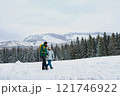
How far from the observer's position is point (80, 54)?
7762 centimetres

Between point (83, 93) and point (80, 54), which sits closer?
point (83, 93)

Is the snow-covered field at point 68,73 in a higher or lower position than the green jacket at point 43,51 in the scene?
lower

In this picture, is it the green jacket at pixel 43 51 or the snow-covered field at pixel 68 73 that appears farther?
the green jacket at pixel 43 51

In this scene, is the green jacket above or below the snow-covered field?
above

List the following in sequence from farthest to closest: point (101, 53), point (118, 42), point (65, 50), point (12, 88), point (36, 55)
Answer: point (36, 55) < point (65, 50) < point (118, 42) < point (101, 53) < point (12, 88)

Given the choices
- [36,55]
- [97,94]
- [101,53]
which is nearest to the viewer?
[97,94]

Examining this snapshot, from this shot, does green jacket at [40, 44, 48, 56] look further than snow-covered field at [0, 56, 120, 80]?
Yes

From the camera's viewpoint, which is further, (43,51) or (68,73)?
(43,51)

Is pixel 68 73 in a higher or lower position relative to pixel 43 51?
lower

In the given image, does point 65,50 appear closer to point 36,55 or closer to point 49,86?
point 36,55

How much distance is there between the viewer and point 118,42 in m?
74.4

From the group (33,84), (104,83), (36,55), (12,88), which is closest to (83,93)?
(104,83)

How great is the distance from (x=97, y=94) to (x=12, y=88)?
12.2 ft

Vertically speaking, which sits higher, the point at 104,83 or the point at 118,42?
the point at 118,42
